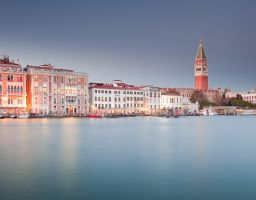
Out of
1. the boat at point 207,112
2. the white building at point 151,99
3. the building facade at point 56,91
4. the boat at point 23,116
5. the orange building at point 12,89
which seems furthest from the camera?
the boat at point 207,112

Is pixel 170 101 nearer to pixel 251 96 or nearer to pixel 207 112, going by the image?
pixel 207 112

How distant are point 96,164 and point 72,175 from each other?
205 centimetres

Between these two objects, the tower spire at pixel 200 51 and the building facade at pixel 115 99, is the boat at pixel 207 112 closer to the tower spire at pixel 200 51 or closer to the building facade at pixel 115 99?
the building facade at pixel 115 99

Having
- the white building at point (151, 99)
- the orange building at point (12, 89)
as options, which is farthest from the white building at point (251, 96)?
the orange building at point (12, 89)

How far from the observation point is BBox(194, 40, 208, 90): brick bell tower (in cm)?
12019

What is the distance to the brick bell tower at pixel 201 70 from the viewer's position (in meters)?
120

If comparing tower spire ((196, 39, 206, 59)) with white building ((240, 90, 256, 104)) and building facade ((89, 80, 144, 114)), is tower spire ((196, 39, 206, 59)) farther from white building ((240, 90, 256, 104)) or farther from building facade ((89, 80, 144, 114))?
building facade ((89, 80, 144, 114))

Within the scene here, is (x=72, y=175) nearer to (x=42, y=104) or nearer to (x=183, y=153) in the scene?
(x=183, y=153)

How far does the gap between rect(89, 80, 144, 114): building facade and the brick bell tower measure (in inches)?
2033

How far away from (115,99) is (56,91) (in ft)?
43.2

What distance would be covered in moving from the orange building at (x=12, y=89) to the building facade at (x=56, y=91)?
4.52ft

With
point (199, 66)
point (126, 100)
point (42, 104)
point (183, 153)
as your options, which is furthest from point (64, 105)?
point (199, 66)

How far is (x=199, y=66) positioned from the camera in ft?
400

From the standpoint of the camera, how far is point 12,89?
51375 millimetres
